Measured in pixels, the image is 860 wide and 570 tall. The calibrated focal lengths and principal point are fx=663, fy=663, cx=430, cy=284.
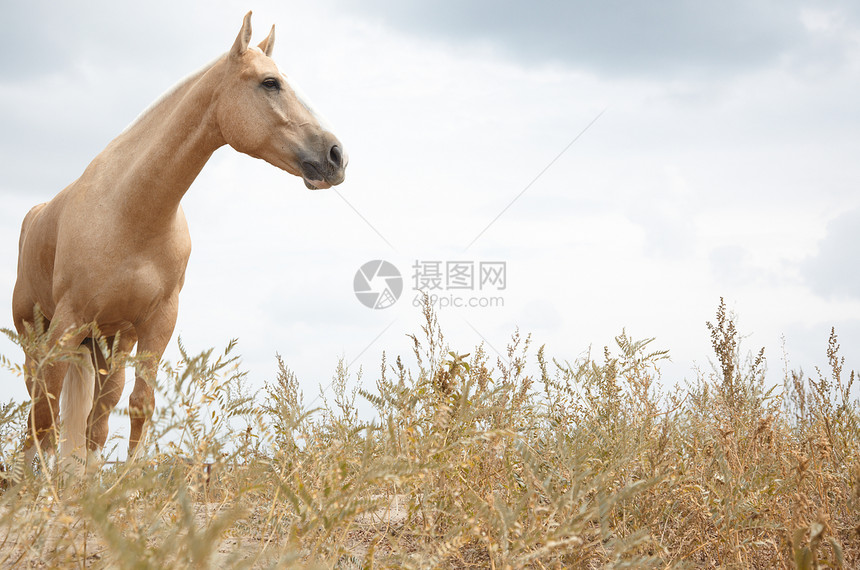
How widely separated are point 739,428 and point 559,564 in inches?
63.4

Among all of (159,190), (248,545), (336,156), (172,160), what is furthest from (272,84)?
(248,545)

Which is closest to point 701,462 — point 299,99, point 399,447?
point 399,447

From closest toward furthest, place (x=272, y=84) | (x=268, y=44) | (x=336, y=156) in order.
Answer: (x=336, y=156) → (x=272, y=84) → (x=268, y=44)

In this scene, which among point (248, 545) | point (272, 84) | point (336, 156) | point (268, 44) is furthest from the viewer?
point (268, 44)

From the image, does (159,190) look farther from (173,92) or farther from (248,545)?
(248,545)

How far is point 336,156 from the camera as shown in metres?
3.68

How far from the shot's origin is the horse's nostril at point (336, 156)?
12.0 feet

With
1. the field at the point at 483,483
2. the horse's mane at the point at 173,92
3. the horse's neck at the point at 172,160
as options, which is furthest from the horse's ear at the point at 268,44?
the field at the point at 483,483

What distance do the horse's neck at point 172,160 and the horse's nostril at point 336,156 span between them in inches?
29.2

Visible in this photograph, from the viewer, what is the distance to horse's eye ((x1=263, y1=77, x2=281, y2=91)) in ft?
12.5

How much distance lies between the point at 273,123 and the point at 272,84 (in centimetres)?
25

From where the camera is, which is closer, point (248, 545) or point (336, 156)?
point (248, 545)

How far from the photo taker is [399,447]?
2.39m

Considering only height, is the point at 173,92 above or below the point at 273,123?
above
